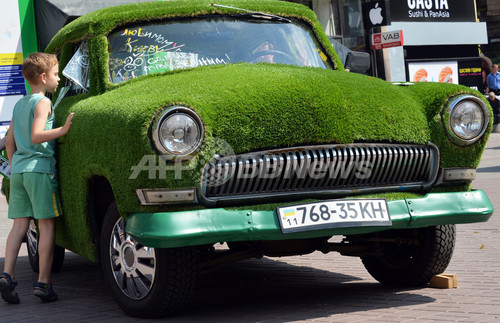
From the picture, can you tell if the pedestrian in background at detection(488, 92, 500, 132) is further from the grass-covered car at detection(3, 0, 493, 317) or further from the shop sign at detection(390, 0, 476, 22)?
the grass-covered car at detection(3, 0, 493, 317)

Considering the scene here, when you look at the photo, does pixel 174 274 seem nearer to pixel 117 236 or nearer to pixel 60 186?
pixel 117 236

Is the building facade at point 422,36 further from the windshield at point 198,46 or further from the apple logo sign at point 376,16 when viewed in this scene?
the windshield at point 198,46

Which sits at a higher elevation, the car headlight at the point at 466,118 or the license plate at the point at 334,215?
the car headlight at the point at 466,118

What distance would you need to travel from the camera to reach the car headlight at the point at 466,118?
16.4 ft

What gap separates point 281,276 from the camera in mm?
6363

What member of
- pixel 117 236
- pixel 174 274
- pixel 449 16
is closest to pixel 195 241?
pixel 174 274

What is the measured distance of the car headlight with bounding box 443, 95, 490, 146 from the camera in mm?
5012

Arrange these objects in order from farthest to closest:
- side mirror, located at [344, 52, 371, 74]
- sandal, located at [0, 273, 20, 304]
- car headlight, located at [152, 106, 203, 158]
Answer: side mirror, located at [344, 52, 371, 74] < sandal, located at [0, 273, 20, 304] < car headlight, located at [152, 106, 203, 158]

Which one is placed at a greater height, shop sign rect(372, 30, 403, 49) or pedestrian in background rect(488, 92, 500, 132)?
shop sign rect(372, 30, 403, 49)

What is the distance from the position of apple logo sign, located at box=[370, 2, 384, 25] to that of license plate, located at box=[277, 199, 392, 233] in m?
16.3

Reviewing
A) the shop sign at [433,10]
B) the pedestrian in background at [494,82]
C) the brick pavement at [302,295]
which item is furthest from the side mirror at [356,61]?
the shop sign at [433,10]

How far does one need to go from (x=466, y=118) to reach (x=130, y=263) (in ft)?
7.02

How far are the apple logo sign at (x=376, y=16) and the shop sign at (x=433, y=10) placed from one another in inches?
251

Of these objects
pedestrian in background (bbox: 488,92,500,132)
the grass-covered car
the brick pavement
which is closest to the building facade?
pedestrian in background (bbox: 488,92,500,132)
